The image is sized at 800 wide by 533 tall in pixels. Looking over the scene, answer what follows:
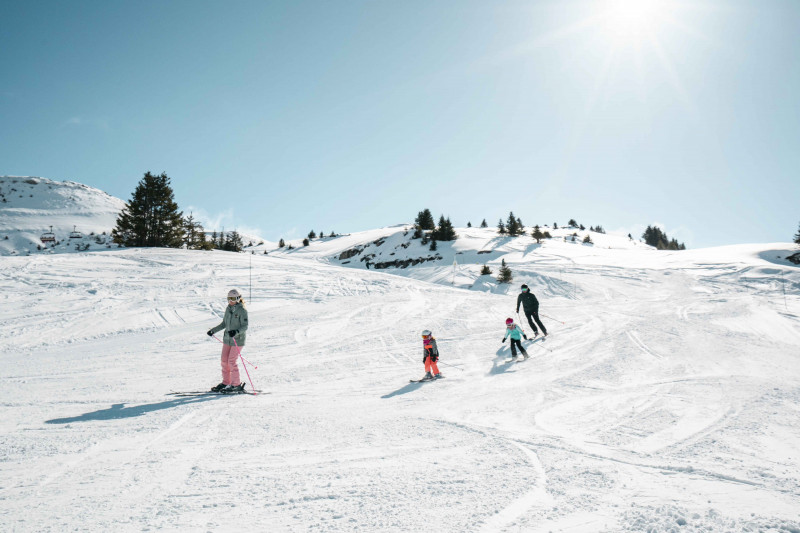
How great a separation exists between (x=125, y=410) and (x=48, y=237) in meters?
92.0

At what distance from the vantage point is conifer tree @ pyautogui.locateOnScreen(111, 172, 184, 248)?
34.8m

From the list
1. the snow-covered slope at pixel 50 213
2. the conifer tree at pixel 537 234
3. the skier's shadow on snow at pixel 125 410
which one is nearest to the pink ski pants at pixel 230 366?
the skier's shadow on snow at pixel 125 410

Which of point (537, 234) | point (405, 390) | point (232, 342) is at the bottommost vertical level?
point (405, 390)

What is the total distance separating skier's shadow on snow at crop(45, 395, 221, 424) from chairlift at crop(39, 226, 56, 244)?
271 ft

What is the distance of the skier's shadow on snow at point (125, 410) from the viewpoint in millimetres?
5824

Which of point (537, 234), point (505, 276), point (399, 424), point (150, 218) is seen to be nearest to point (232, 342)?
point (399, 424)

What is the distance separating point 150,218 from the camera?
3550cm

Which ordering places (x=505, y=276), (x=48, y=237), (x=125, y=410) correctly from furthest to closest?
(x=48, y=237) < (x=505, y=276) < (x=125, y=410)

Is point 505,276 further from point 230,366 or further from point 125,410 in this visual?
point 125,410

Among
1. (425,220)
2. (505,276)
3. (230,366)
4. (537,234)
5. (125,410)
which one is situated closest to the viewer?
(125,410)

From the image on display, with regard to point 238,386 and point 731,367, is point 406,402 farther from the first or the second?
point 731,367

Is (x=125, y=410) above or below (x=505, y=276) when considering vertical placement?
below

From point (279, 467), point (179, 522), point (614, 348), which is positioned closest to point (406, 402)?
point (279, 467)

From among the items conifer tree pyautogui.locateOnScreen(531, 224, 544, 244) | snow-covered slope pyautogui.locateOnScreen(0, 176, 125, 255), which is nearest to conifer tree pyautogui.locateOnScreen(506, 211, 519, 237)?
conifer tree pyautogui.locateOnScreen(531, 224, 544, 244)
